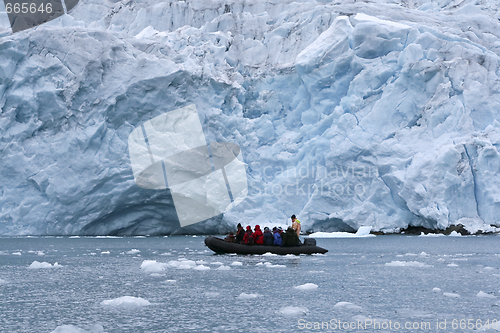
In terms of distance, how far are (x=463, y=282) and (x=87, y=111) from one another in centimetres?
1523

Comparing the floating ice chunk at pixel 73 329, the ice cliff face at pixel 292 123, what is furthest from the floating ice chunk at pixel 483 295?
the ice cliff face at pixel 292 123

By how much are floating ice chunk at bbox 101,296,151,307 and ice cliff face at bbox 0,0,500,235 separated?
1375cm

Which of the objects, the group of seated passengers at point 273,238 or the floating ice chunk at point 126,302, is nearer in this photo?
the floating ice chunk at point 126,302

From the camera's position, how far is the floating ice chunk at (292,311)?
5.11m

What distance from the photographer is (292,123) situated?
20.6 meters

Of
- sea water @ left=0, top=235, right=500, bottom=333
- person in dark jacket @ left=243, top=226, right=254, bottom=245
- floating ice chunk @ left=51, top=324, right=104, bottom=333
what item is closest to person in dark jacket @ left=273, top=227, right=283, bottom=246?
person in dark jacket @ left=243, top=226, right=254, bottom=245

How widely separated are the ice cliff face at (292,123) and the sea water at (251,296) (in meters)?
8.42

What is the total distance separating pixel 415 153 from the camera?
1834 cm

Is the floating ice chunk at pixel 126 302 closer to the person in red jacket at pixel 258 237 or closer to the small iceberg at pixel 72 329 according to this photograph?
the small iceberg at pixel 72 329

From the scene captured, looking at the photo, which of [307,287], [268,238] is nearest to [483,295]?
[307,287]

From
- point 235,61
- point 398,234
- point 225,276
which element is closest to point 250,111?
point 235,61

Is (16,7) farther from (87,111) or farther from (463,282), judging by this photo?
(463,282)

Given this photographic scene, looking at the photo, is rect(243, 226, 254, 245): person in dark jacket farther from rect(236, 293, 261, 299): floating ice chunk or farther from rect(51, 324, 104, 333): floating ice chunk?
rect(51, 324, 104, 333): floating ice chunk

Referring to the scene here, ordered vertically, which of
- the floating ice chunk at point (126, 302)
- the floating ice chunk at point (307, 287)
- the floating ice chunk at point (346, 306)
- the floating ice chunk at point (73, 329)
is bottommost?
the floating ice chunk at point (307, 287)
